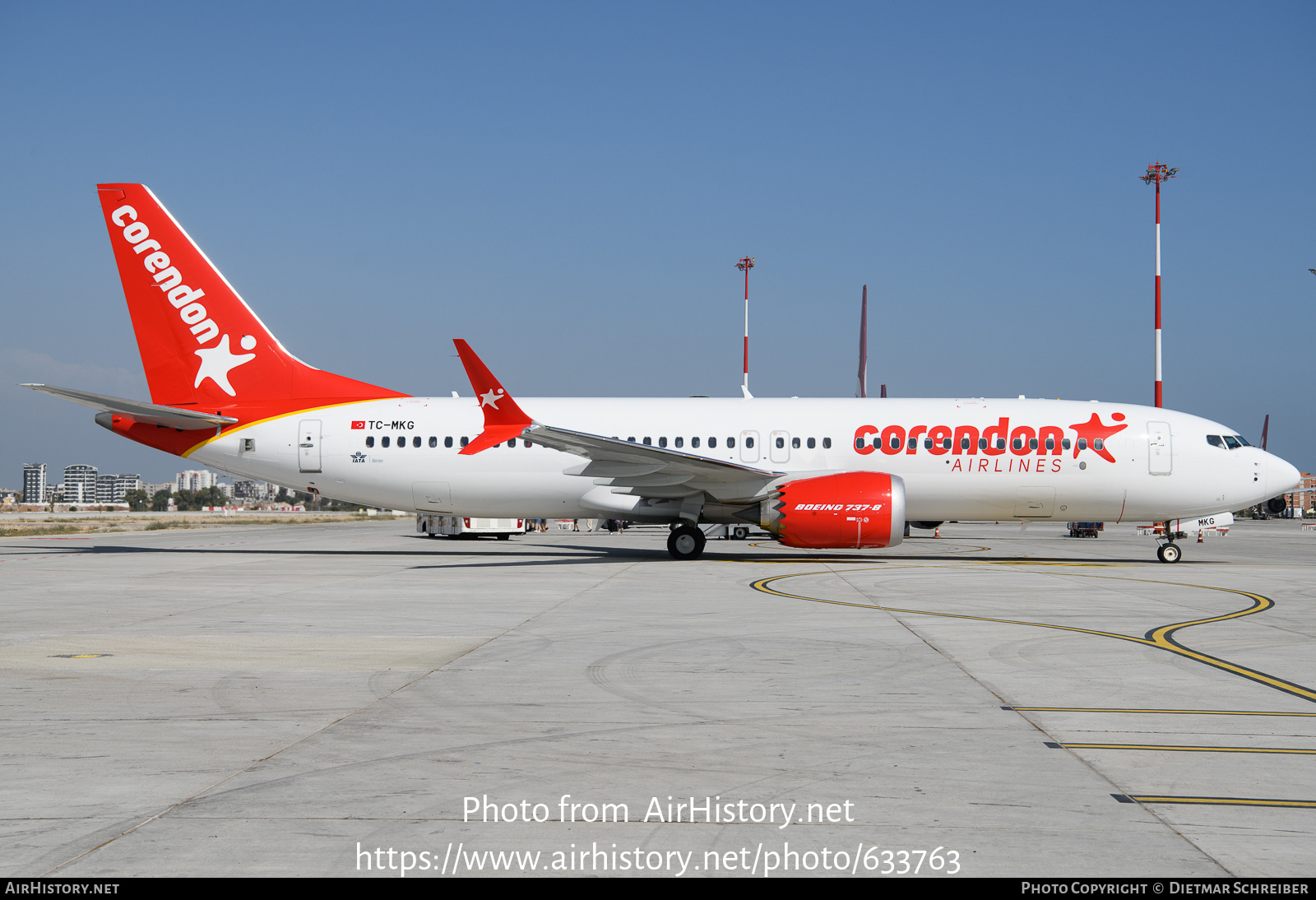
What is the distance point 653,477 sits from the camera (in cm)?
2166

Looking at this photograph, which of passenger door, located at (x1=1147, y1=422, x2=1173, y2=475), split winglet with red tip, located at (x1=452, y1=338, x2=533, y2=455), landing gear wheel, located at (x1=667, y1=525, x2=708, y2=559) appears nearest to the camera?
split winglet with red tip, located at (x1=452, y1=338, x2=533, y2=455)

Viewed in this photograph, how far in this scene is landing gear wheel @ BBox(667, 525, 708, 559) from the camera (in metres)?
22.1

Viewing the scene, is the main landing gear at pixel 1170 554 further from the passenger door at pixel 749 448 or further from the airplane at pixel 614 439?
the passenger door at pixel 749 448

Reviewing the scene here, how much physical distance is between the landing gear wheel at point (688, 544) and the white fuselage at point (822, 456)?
70cm

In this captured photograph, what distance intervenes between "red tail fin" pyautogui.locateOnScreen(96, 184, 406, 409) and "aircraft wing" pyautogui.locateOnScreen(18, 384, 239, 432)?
69 cm

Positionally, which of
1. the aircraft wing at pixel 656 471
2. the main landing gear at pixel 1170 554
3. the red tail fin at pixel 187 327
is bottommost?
the main landing gear at pixel 1170 554

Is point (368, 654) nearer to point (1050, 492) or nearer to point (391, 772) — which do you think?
point (391, 772)

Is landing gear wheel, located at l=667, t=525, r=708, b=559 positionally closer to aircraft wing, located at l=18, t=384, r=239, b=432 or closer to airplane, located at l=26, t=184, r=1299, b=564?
airplane, located at l=26, t=184, r=1299, b=564

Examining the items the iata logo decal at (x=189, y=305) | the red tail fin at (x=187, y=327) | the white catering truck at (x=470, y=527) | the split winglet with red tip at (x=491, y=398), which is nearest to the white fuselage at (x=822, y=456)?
the red tail fin at (x=187, y=327)

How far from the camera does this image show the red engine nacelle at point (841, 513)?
19.9m

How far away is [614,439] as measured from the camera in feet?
70.3

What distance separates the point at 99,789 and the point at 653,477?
17.1m

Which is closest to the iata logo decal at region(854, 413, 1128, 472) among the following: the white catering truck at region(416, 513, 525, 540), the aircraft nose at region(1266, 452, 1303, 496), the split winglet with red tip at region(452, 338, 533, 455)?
the aircraft nose at region(1266, 452, 1303, 496)
